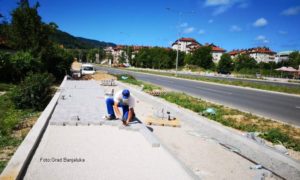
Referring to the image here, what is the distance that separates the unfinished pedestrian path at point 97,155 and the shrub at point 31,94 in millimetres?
3661

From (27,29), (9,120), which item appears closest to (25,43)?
(27,29)

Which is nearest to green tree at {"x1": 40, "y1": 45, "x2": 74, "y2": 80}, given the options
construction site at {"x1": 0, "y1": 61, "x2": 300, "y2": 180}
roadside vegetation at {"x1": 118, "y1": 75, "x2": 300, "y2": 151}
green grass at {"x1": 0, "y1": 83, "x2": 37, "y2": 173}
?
green grass at {"x1": 0, "y1": 83, "x2": 37, "y2": 173}

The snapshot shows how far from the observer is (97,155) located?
5.54m

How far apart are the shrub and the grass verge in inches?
14.7

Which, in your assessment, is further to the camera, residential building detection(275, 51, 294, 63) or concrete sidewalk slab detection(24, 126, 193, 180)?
residential building detection(275, 51, 294, 63)

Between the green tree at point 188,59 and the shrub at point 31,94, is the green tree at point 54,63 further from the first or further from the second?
the green tree at point 188,59

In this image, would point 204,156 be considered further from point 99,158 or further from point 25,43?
point 25,43

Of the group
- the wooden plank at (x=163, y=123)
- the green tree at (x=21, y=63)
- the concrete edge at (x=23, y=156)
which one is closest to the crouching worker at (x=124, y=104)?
the wooden plank at (x=163, y=123)

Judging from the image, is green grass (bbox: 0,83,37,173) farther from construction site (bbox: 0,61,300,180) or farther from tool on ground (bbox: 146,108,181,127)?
tool on ground (bbox: 146,108,181,127)

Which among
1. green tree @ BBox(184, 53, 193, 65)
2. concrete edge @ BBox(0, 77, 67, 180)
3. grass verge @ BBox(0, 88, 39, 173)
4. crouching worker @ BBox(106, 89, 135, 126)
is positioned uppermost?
green tree @ BBox(184, 53, 193, 65)

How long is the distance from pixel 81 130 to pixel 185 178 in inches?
144

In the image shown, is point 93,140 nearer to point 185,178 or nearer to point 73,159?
point 73,159

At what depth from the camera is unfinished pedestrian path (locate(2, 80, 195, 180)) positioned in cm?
468

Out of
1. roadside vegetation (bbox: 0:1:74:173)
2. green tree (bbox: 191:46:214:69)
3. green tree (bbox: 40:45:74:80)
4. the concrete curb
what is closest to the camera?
the concrete curb
